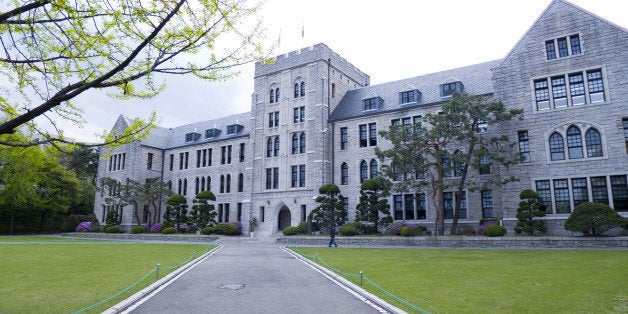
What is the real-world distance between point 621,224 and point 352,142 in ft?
68.4

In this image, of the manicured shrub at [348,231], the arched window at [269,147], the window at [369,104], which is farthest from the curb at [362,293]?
the arched window at [269,147]

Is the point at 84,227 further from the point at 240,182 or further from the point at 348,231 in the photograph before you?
the point at 348,231

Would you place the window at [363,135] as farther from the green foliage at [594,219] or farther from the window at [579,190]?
the green foliage at [594,219]

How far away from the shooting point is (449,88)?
1330 inches

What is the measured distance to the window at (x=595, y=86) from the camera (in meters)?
25.2

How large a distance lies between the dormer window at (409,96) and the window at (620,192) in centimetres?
1550

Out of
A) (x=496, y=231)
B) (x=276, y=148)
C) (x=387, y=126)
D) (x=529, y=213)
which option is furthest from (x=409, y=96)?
(x=496, y=231)

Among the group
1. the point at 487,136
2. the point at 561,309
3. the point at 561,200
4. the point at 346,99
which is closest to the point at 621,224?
the point at 561,200

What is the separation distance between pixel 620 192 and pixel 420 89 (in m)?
17.2

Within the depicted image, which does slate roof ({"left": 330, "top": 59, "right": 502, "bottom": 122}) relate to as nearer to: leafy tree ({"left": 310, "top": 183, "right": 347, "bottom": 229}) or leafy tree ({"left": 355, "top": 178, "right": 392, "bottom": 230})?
leafy tree ({"left": 310, "top": 183, "right": 347, "bottom": 229})

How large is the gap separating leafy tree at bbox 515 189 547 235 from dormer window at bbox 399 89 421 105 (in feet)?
43.2

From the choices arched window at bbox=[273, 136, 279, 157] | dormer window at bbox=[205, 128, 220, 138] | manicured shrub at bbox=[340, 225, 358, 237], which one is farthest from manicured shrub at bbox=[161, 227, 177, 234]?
manicured shrub at bbox=[340, 225, 358, 237]

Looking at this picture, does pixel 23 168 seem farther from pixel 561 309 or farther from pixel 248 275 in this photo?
pixel 561 309

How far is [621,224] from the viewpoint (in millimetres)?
20969
